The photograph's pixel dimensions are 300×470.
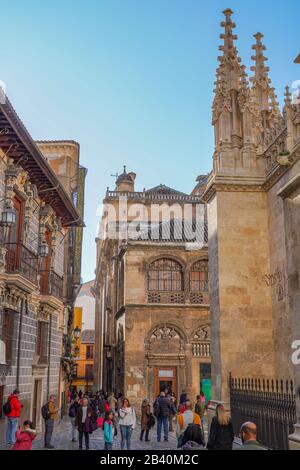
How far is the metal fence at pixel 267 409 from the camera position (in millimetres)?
9459

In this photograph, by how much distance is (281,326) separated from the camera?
12867 mm

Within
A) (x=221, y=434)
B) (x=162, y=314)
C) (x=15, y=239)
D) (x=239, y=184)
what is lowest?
(x=221, y=434)

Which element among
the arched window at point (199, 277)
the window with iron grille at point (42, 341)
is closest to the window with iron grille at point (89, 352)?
the arched window at point (199, 277)

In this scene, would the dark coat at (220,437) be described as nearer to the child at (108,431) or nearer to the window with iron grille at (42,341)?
the child at (108,431)

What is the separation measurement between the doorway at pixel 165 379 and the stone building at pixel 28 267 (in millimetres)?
6878

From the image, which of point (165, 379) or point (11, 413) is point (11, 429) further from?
point (165, 379)

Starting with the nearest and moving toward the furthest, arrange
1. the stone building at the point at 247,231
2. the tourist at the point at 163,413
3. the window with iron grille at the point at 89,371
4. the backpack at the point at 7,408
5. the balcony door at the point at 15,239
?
the backpack at the point at 7,408 → the stone building at the point at 247,231 → the balcony door at the point at 15,239 → the tourist at the point at 163,413 → the window with iron grille at the point at 89,371

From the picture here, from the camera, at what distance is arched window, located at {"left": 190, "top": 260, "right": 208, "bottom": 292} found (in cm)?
2768

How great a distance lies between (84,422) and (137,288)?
14.7 m

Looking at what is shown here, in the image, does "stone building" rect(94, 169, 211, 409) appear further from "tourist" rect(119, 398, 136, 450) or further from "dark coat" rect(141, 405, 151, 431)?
"tourist" rect(119, 398, 136, 450)

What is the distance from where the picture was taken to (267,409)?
10375 mm

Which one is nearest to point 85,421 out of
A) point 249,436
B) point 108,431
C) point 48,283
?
point 108,431

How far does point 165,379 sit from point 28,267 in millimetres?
13117
